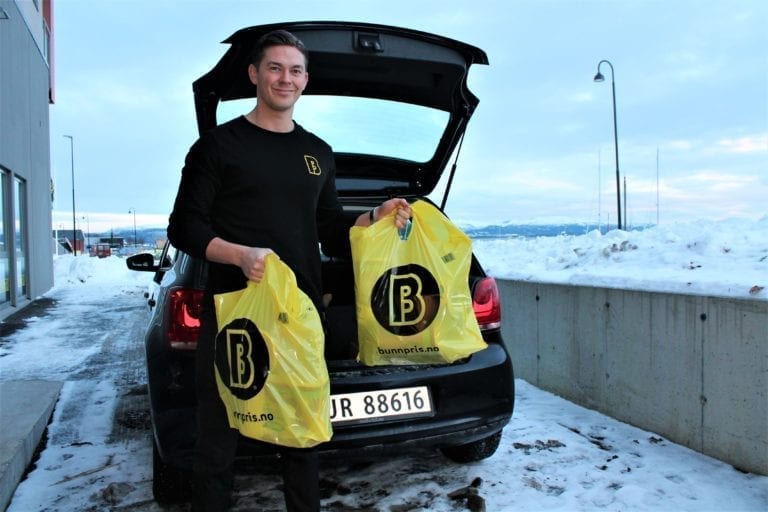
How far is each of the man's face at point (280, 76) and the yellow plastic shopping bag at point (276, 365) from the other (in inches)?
22.1

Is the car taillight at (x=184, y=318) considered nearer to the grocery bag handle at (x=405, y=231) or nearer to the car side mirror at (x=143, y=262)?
the grocery bag handle at (x=405, y=231)

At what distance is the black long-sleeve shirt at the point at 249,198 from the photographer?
1.89 meters

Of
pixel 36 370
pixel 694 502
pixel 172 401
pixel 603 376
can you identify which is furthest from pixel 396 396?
pixel 36 370

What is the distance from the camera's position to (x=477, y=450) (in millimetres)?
3148

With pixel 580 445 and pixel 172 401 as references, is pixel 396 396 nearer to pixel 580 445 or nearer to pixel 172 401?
pixel 172 401

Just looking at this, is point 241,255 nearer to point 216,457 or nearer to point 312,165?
point 312,165

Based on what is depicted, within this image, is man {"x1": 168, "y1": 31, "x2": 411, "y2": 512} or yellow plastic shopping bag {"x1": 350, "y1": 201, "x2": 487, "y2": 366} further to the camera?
yellow plastic shopping bag {"x1": 350, "y1": 201, "x2": 487, "y2": 366}

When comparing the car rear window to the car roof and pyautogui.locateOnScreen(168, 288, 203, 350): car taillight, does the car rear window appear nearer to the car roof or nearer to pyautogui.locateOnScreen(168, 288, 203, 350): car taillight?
the car roof

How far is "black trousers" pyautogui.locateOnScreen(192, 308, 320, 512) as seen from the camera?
1946mm

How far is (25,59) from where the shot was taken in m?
12.1

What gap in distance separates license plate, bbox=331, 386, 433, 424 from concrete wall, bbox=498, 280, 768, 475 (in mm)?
1744

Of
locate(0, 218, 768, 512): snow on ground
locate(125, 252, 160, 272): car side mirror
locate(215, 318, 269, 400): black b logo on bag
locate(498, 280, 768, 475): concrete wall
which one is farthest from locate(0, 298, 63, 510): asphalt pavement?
locate(498, 280, 768, 475): concrete wall

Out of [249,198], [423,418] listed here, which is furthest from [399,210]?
[423,418]

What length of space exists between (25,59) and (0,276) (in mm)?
5013
